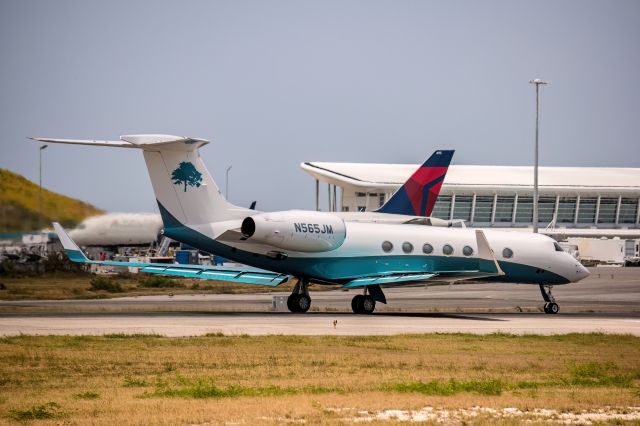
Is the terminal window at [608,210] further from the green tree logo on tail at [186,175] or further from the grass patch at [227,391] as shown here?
the grass patch at [227,391]

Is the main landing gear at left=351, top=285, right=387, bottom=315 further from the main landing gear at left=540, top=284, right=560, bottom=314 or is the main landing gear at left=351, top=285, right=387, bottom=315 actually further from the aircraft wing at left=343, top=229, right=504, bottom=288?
the main landing gear at left=540, top=284, right=560, bottom=314

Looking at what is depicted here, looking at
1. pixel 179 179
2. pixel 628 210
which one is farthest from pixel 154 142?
pixel 628 210

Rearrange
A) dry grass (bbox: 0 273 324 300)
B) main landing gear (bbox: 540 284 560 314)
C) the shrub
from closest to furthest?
main landing gear (bbox: 540 284 560 314) < dry grass (bbox: 0 273 324 300) < the shrub

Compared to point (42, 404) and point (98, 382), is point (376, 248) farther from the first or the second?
point (42, 404)

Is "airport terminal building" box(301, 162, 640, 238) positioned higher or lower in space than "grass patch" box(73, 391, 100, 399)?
higher

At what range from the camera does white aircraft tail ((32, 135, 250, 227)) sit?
1432 inches

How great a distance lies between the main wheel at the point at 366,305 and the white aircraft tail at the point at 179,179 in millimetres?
6238

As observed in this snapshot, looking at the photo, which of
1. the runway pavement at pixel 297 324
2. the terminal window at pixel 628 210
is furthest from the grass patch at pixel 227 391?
the terminal window at pixel 628 210

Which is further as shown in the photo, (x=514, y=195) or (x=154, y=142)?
(x=514, y=195)

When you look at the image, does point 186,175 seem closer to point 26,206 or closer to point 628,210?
point 26,206

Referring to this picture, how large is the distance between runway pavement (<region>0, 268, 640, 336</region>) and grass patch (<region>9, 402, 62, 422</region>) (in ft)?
40.6

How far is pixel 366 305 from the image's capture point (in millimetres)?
39469

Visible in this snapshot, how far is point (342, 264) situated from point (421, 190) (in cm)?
1074

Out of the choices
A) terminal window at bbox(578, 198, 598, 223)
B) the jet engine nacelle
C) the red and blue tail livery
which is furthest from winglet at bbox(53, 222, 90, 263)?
terminal window at bbox(578, 198, 598, 223)
